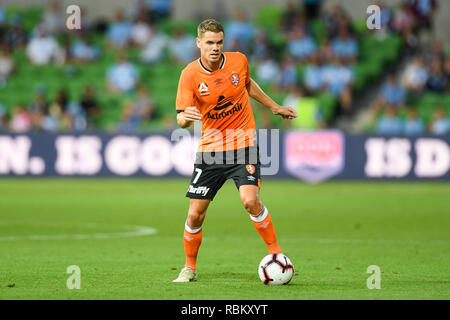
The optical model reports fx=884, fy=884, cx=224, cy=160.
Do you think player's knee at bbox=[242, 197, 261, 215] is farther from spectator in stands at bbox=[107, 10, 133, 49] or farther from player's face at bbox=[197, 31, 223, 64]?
spectator in stands at bbox=[107, 10, 133, 49]

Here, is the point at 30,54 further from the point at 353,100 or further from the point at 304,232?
the point at 304,232

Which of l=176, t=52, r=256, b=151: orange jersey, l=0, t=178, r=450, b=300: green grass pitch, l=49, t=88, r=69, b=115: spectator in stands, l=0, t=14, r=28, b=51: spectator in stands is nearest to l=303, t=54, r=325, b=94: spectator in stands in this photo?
l=0, t=178, r=450, b=300: green grass pitch

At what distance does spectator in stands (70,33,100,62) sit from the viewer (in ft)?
93.2

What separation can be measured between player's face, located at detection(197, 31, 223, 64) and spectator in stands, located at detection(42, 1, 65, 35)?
2172cm

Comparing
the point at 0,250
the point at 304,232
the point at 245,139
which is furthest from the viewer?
the point at 304,232

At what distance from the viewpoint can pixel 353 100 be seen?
25.9 m

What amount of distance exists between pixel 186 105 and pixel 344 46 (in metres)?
18.6

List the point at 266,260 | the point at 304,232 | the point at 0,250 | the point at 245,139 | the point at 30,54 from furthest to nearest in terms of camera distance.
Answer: the point at 30,54 < the point at 304,232 < the point at 0,250 < the point at 245,139 < the point at 266,260

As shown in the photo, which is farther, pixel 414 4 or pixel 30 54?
pixel 30 54

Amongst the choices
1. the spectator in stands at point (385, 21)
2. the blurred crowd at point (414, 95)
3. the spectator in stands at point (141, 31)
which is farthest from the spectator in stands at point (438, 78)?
the spectator in stands at point (141, 31)

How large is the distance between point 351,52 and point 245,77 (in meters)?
17.9

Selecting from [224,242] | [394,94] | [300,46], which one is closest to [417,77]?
[394,94]

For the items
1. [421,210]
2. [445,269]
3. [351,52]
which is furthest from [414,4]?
[445,269]

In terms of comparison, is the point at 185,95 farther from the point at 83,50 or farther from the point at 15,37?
the point at 15,37
